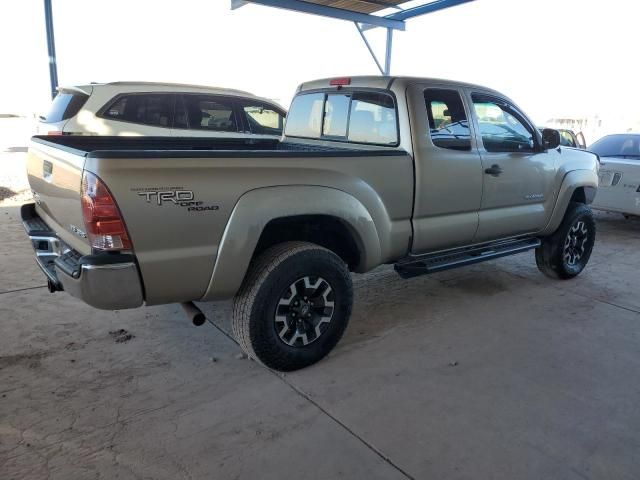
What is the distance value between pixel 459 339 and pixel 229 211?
213cm

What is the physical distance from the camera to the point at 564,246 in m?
5.18

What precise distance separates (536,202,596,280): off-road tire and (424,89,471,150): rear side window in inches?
71.8

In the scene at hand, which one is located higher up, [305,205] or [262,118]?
[262,118]

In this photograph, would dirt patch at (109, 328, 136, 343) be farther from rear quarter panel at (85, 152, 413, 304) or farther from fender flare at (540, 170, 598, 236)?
fender flare at (540, 170, 598, 236)

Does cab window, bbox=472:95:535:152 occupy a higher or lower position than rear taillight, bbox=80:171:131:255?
higher

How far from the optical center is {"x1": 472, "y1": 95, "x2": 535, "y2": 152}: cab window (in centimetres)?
429

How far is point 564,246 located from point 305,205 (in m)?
3.42

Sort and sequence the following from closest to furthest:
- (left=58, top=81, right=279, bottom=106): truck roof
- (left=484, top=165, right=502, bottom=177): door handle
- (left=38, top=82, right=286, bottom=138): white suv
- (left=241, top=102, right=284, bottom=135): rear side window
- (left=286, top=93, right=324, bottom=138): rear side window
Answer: (left=484, top=165, right=502, bottom=177): door handle < (left=286, top=93, right=324, bottom=138): rear side window < (left=38, top=82, right=286, bottom=138): white suv < (left=58, top=81, right=279, bottom=106): truck roof < (left=241, top=102, right=284, bottom=135): rear side window

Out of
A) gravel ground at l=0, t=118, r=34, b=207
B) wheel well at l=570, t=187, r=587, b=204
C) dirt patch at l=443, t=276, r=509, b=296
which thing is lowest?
gravel ground at l=0, t=118, r=34, b=207

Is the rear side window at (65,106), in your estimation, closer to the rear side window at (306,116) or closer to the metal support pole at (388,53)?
the rear side window at (306,116)

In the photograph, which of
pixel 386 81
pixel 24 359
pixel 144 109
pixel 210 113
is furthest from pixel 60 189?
pixel 210 113

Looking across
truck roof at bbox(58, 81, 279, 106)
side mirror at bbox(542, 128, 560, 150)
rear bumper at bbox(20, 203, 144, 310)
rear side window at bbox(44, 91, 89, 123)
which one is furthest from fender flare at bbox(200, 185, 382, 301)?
rear side window at bbox(44, 91, 89, 123)

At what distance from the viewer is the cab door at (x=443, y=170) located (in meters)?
3.73

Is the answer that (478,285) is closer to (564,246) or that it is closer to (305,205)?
(564,246)
